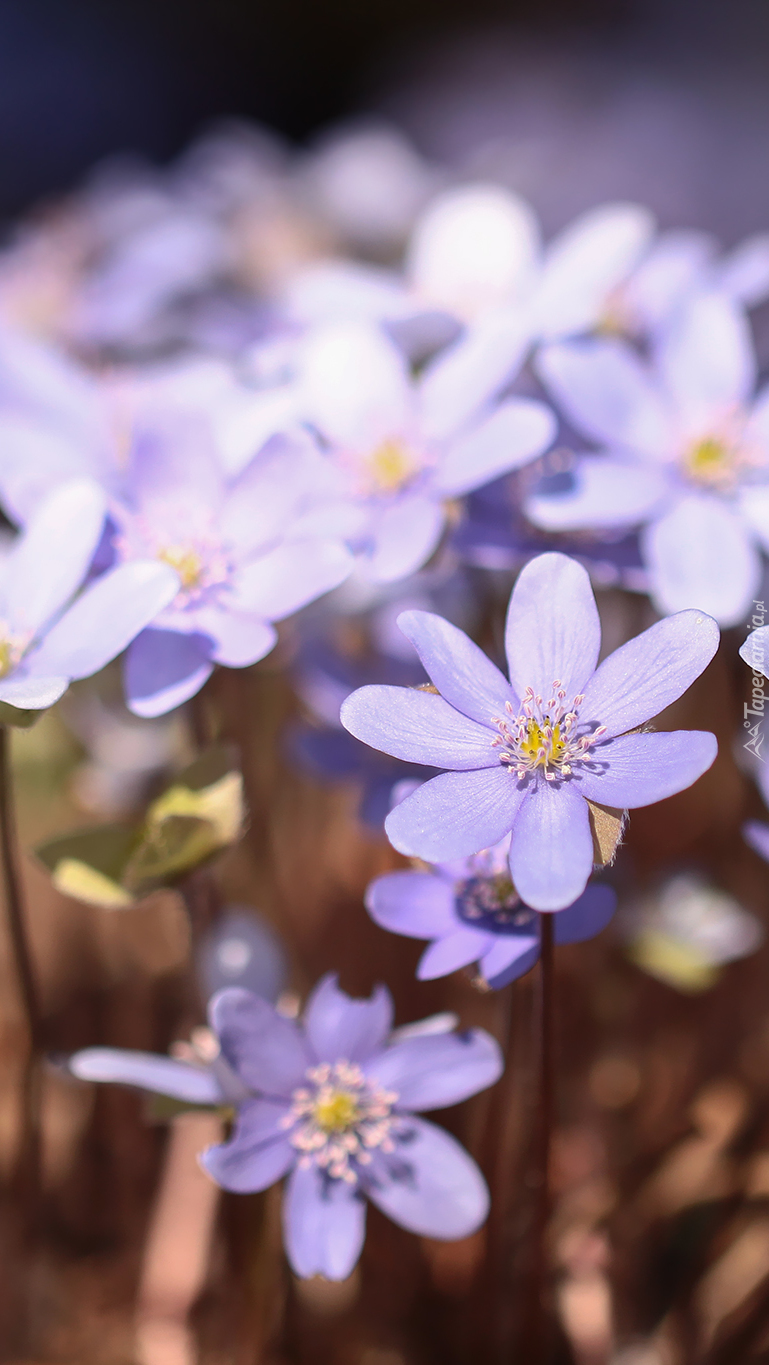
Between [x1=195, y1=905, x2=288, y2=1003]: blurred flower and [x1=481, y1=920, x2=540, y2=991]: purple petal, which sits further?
[x1=195, y1=905, x2=288, y2=1003]: blurred flower

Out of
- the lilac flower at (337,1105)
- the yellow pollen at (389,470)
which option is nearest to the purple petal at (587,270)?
the yellow pollen at (389,470)

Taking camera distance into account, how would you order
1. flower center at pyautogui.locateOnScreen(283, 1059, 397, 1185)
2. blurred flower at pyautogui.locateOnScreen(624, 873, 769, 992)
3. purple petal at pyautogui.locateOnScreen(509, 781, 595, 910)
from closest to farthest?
purple petal at pyautogui.locateOnScreen(509, 781, 595, 910) → flower center at pyautogui.locateOnScreen(283, 1059, 397, 1185) → blurred flower at pyautogui.locateOnScreen(624, 873, 769, 992)

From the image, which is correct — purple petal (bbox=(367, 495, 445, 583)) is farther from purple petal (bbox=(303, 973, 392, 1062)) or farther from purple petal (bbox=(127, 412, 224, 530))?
purple petal (bbox=(303, 973, 392, 1062))

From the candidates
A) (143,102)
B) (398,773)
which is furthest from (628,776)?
(143,102)

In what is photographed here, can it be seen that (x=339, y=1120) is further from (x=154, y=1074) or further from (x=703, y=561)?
(x=703, y=561)

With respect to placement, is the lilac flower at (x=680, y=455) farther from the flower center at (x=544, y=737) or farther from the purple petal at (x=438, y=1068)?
the purple petal at (x=438, y=1068)

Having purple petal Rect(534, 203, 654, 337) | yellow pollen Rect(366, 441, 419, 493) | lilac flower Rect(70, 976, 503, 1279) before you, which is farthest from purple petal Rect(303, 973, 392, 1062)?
purple petal Rect(534, 203, 654, 337)

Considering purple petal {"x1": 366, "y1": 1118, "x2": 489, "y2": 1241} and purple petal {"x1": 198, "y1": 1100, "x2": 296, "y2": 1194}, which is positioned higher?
purple petal {"x1": 198, "y1": 1100, "x2": 296, "y2": 1194}
